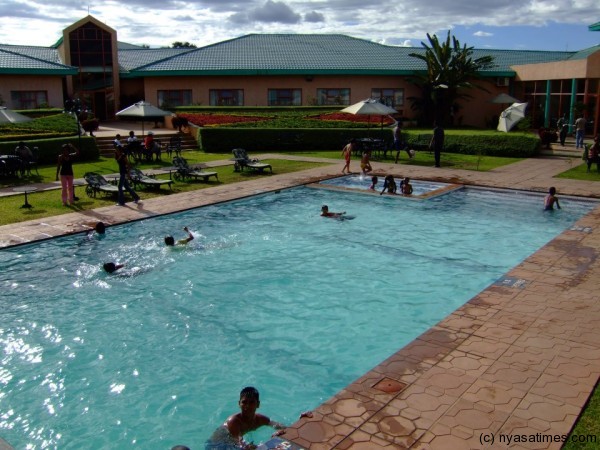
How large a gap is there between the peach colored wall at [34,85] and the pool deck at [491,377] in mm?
30707

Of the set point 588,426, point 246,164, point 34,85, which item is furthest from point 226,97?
point 588,426

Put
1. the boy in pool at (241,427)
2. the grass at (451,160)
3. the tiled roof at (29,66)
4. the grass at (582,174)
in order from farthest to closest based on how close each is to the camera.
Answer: the tiled roof at (29,66) → the grass at (451,160) → the grass at (582,174) → the boy in pool at (241,427)

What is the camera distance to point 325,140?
28906mm

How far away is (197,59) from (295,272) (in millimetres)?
28784

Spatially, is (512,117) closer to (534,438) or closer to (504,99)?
(504,99)

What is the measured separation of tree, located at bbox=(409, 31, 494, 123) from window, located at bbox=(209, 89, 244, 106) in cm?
1133

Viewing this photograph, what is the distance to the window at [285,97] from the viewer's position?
37.4 metres

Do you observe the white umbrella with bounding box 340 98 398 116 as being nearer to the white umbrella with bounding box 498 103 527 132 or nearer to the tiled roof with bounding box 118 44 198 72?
the white umbrella with bounding box 498 103 527 132

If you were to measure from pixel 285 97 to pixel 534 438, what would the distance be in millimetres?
33755

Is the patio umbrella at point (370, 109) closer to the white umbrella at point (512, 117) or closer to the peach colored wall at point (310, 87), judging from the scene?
the white umbrella at point (512, 117)

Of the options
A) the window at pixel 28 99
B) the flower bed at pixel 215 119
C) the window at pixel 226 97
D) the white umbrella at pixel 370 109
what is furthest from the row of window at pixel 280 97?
the white umbrella at pixel 370 109

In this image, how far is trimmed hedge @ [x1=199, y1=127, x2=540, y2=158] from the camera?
26.5m

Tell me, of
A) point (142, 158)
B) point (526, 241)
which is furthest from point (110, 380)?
point (142, 158)

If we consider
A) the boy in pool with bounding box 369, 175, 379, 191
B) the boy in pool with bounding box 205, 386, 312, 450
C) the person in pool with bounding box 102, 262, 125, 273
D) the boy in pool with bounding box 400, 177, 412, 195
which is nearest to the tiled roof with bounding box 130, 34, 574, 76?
the boy in pool with bounding box 369, 175, 379, 191
